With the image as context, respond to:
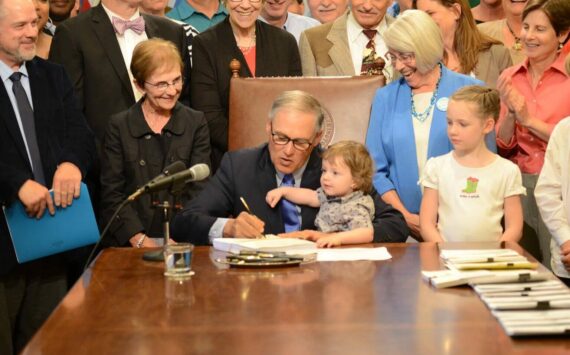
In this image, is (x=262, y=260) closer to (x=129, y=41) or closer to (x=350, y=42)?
(x=129, y=41)

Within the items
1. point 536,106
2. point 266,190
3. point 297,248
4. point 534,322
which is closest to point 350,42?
point 536,106

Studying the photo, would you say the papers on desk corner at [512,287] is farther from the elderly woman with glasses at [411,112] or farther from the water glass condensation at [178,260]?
the elderly woman with glasses at [411,112]

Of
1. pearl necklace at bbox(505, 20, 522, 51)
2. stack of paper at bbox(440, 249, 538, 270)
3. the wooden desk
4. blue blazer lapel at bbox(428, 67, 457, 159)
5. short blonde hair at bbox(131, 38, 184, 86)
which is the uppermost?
short blonde hair at bbox(131, 38, 184, 86)

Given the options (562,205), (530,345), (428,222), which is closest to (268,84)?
(428,222)

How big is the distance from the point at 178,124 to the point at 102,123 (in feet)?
1.35

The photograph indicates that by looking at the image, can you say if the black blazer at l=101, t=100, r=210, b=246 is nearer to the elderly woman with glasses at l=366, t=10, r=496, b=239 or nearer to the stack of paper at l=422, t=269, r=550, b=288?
the elderly woman with glasses at l=366, t=10, r=496, b=239

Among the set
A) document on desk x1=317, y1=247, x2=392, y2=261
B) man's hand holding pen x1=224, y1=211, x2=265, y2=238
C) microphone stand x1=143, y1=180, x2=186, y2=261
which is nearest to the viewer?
microphone stand x1=143, y1=180, x2=186, y2=261

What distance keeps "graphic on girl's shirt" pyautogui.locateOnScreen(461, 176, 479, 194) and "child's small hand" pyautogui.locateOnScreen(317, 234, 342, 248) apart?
690 mm

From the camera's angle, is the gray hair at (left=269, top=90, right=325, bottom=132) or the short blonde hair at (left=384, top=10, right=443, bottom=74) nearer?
the gray hair at (left=269, top=90, right=325, bottom=132)

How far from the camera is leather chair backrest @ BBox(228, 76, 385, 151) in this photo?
15.3ft

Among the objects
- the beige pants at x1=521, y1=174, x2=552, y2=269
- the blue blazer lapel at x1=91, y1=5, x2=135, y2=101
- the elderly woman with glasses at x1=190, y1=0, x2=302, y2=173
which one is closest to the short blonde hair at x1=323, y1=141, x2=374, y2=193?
the beige pants at x1=521, y1=174, x2=552, y2=269

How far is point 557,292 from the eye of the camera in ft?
9.05

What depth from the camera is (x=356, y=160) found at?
378 cm

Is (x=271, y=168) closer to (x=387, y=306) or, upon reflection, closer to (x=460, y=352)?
(x=387, y=306)
